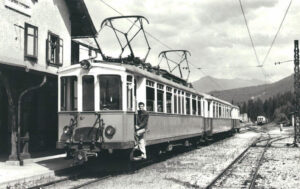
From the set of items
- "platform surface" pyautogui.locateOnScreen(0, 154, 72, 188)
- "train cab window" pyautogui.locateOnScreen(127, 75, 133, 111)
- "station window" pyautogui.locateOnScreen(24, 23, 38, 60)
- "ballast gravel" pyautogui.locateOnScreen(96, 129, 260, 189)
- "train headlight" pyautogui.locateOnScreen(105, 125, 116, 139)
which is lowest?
"ballast gravel" pyautogui.locateOnScreen(96, 129, 260, 189)

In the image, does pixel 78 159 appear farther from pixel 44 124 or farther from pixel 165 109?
pixel 44 124

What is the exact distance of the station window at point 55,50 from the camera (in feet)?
59.1

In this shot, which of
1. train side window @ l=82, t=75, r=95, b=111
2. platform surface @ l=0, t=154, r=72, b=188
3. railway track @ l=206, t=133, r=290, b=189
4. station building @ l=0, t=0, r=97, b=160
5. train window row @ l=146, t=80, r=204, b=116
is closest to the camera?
railway track @ l=206, t=133, r=290, b=189

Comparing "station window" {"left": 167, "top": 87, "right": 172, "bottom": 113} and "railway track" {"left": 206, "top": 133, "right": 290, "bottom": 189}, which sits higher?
"station window" {"left": 167, "top": 87, "right": 172, "bottom": 113}

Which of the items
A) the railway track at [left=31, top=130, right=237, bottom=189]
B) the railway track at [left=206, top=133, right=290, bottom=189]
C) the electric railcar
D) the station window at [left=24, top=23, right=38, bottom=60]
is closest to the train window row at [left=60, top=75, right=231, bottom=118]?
the electric railcar

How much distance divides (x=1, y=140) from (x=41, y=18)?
16.0 feet

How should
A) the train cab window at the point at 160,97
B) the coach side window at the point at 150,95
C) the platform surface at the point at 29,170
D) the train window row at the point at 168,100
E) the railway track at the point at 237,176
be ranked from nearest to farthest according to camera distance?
1. the railway track at the point at 237,176
2. the platform surface at the point at 29,170
3. the coach side window at the point at 150,95
4. the train window row at the point at 168,100
5. the train cab window at the point at 160,97

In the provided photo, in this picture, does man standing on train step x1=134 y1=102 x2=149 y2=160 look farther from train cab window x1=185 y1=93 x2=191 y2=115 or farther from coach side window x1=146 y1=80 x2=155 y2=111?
train cab window x1=185 y1=93 x2=191 y2=115

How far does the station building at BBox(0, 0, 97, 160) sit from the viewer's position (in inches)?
551

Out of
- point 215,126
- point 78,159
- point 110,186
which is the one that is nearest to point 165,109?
point 78,159

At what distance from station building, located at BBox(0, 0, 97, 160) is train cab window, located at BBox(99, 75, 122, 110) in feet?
8.11

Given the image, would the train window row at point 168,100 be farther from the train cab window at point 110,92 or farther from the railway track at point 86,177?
the railway track at point 86,177

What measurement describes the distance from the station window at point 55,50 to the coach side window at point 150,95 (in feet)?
20.8

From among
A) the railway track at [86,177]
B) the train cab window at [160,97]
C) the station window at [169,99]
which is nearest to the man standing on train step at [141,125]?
the railway track at [86,177]
